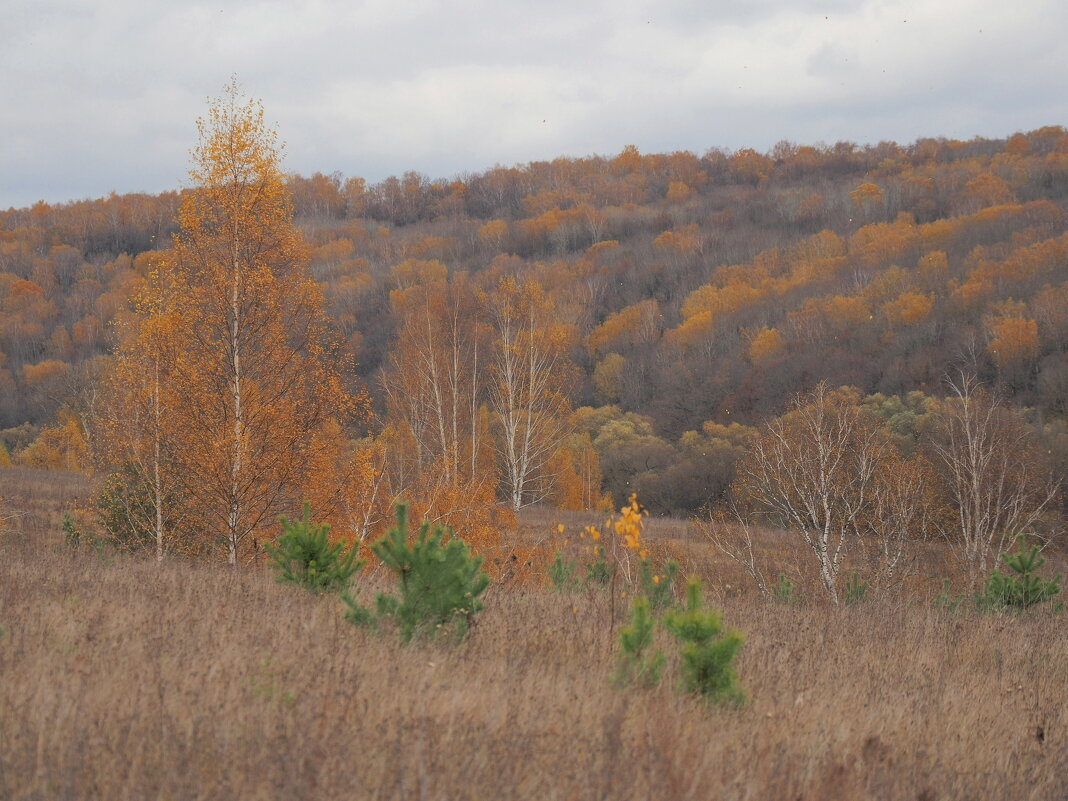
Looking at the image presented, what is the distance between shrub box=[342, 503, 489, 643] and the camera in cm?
602

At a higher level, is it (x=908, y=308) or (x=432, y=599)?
(x=432, y=599)

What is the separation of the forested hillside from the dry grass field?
954cm

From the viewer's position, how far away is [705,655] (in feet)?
17.7

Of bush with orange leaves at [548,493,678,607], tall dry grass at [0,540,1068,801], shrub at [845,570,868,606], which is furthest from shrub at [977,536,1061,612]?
tall dry grass at [0,540,1068,801]

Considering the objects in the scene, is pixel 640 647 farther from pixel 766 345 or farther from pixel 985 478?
pixel 766 345

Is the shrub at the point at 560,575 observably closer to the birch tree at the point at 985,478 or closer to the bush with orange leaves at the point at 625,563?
the bush with orange leaves at the point at 625,563

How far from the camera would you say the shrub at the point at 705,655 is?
538 cm

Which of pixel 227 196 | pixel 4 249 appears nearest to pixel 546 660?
pixel 227 196

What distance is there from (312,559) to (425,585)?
2058mm

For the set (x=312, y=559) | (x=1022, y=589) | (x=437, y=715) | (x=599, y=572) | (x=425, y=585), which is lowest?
(x=1022, y=589)

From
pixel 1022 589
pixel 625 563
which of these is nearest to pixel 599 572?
pixel 625 563

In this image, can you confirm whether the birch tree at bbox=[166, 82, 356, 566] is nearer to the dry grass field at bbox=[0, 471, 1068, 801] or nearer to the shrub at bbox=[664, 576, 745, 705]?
the dry grass field at bbox=[0, 471, 1068, 801]

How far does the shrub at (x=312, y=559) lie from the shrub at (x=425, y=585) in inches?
63.6

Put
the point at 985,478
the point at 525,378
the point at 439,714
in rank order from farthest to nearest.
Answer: the point at 525,378 → the point at 985,478 → the point at 439,714
